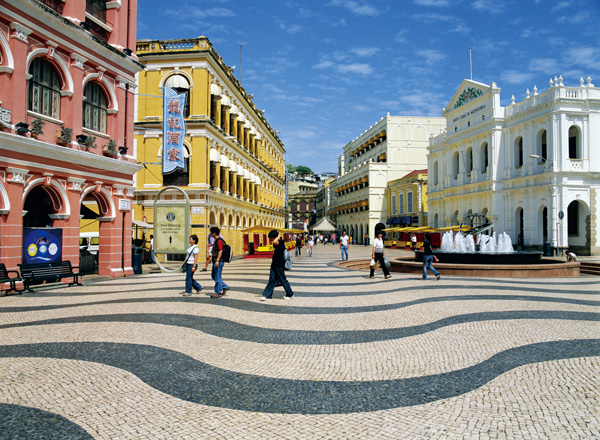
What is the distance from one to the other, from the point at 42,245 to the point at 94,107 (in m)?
5.99

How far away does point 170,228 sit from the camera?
1795cm

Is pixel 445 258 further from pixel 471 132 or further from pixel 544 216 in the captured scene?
pixel 471 132

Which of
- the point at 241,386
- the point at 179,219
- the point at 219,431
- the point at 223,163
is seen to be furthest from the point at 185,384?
the point at 223,163

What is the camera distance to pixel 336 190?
88938 mm

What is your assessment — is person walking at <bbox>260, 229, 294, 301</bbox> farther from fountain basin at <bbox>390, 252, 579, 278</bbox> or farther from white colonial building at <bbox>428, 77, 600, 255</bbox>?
white colonial building at <bbox>428, 77, 600, 255</bbox>

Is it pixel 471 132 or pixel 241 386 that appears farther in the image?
pixel 471 132

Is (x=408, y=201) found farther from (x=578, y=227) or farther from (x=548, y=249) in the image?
(x=548, y=249)

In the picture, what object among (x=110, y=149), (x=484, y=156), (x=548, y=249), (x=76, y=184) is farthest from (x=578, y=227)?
(x=76, y=184)

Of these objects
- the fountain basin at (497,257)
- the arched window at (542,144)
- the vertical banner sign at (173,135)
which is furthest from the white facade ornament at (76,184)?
the arched window at (542,144)

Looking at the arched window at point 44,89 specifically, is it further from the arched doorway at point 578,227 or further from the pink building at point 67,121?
the arched doorway at point 578,227

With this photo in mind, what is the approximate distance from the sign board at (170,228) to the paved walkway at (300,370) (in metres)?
7.11

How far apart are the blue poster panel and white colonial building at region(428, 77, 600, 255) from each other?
95.7 ft

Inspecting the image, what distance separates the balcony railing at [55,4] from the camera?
1453cm

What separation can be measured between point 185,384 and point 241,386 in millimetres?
666
